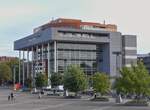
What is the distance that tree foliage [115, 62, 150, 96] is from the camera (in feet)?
185

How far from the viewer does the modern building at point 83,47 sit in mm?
137125

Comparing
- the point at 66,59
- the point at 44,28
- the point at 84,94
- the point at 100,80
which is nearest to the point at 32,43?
the point at 44,28

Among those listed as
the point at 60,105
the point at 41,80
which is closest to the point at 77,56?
the point at 41,80

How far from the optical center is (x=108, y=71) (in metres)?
140

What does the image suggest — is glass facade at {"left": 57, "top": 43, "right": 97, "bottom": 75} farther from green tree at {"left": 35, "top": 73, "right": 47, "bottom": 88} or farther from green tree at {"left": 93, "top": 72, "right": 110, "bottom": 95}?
green tree at {"left": 93, "top": 72, "right": 110, "bottom": 95}

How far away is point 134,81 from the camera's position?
5703cm

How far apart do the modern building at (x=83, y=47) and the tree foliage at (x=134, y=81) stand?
2992 inches

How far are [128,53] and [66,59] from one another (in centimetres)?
2060

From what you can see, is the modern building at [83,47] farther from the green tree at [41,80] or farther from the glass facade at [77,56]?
the green tree at [41,80]

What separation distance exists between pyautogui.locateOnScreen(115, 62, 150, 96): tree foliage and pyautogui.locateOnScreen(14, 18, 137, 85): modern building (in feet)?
249

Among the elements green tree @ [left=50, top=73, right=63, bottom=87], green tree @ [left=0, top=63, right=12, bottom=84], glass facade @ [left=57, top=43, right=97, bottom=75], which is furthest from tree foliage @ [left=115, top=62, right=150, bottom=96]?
green tree @ [left=0, top=63, right=12, bottom=84]

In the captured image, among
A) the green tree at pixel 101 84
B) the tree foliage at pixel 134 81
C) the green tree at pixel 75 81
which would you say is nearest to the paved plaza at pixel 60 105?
the tree foliage at pixel 134 81

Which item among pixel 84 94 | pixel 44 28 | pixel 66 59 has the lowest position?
pixel 84 94

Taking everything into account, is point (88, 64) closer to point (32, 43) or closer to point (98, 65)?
point (98, 65)
